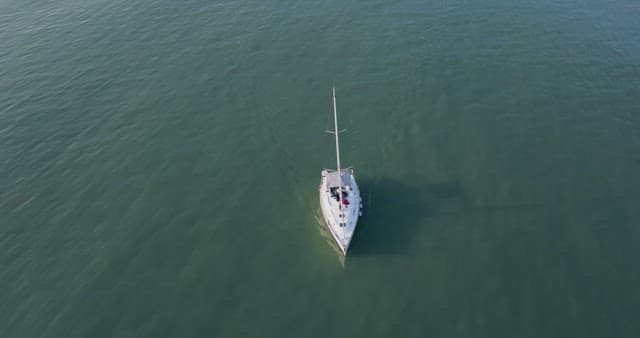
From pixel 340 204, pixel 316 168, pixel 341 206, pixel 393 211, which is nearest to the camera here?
pixel 341 206

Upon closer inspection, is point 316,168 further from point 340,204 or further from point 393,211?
point 393,211

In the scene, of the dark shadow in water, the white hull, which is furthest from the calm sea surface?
the white hull

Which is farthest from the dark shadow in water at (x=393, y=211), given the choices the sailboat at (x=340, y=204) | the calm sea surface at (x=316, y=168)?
the sailboat at (x=340, y=204)

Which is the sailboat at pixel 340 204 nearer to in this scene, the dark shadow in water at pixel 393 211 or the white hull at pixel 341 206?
the white hull at pixel 341 206

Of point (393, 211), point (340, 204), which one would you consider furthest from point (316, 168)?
point (393, 211)

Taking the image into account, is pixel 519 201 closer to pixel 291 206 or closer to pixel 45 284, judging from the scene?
pixel 291 206

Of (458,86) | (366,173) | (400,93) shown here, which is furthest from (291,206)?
(458,86)

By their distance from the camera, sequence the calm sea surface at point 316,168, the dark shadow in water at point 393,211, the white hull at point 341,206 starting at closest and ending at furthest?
1. the calm sea surface at point 316,168
2. the white hull at point 341,206
3. the dark shadow in water at point 393,211
